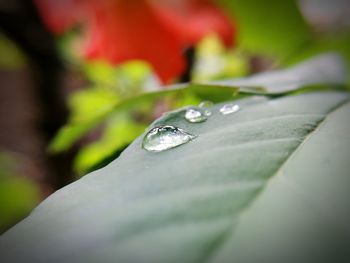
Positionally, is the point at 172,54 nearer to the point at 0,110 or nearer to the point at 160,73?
the point at 160,73

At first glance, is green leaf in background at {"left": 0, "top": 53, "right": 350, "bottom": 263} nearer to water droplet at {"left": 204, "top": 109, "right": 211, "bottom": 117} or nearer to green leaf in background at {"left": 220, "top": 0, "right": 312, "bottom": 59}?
water droplet at {"left": 204, "top": 109, "right": 211, "bottom": 117}

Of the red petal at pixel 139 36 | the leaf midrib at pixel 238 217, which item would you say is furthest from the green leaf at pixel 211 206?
the red petal at pixel 139 36

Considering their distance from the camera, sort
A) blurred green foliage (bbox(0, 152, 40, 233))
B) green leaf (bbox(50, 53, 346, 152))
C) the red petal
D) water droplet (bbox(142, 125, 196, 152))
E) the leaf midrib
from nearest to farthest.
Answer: the leaf midrib → water droplet (bbox(142, 125, 196, 152)) → green leaf (bbox(50, 53, 346, 152)) → the red petal → blurred green foliage (bbox(0, 152, 40, 233))

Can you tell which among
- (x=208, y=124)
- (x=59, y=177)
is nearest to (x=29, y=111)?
(x=59, y=177)

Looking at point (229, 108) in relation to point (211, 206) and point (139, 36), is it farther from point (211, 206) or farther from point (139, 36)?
point (139, 36)

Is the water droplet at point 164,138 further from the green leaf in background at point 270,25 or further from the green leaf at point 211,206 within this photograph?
the green leaf in background at point 270,25

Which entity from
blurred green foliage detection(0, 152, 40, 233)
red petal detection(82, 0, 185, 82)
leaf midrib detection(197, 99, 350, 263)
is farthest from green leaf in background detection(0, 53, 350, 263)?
blurred green foliage detection(0, 152, 40, 233)
